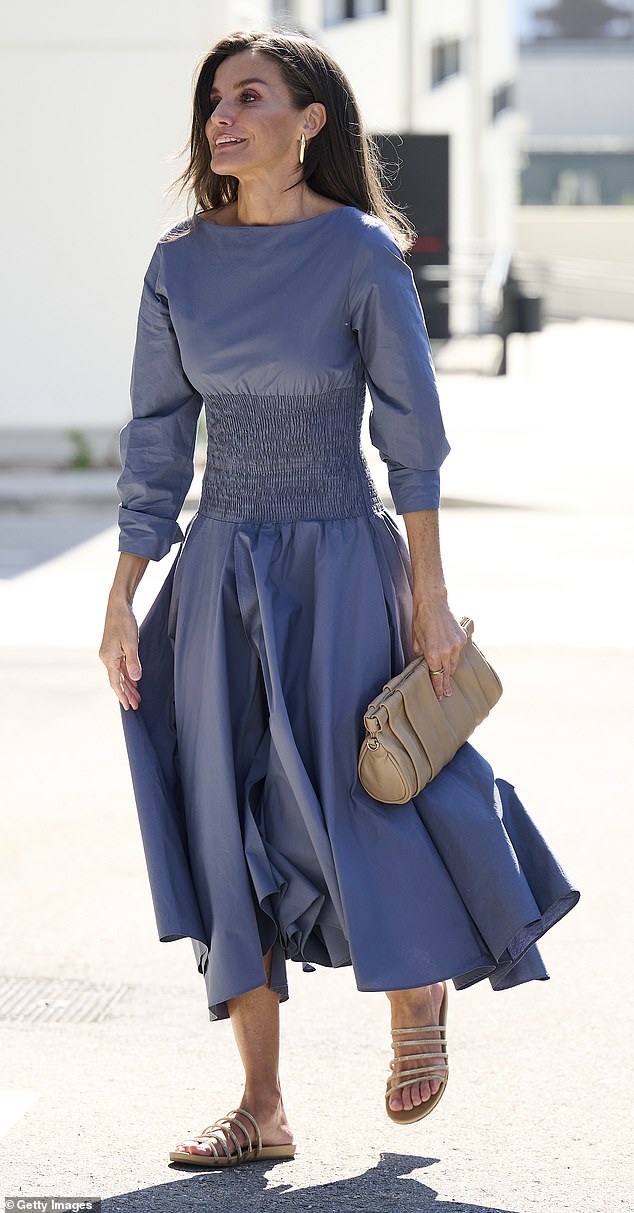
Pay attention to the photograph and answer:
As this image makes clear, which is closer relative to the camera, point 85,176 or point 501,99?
point 85,176

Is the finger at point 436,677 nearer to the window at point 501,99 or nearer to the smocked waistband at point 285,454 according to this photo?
the smocked waistband at point 285,454

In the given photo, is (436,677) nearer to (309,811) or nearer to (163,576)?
(309,811)

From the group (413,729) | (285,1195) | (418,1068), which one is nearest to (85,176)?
(413,729)

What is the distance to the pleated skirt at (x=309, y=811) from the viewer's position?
304cm

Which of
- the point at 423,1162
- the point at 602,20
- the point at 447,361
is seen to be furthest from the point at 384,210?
the point at 602,20

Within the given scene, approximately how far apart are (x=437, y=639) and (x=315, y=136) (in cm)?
91

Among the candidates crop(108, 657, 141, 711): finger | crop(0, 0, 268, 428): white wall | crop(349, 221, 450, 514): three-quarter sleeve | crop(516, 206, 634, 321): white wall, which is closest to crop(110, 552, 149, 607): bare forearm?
crop(108, 657, 141, 711): finger

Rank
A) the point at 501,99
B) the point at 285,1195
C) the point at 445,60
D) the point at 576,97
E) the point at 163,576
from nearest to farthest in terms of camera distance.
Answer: the point at 285,1195 → the point at 163,576 → the point at 445,60 → the point at 501,99 → the point at 576,97

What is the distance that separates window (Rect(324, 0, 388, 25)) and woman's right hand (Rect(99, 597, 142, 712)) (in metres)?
18.5

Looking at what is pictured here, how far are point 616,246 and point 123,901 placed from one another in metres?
35.7

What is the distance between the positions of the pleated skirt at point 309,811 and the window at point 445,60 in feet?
85.5

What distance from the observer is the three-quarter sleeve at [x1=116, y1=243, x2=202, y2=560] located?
3.20 m

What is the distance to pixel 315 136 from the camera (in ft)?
10.3

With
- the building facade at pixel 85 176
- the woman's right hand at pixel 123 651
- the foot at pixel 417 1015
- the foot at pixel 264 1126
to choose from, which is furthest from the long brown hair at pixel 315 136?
the building facade at pixel 85 176
